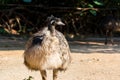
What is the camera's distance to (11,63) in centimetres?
888

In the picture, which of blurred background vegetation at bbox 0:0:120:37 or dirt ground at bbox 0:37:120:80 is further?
blurred background vegetation at bbox 0:0:120:37

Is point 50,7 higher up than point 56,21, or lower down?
lower down

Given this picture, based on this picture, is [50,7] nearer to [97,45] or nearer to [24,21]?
[24,21]

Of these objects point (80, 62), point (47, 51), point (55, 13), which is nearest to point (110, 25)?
point (55, 13)

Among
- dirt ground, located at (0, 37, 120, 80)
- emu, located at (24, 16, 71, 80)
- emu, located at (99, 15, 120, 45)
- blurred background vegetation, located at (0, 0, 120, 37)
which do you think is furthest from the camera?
blurred background vegetation, located at (0, 0, 120, 37)

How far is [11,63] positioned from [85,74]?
1816mm

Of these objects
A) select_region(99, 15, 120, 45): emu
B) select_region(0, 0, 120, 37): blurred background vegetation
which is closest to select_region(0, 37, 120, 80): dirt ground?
select_region(99, 15, 120, 45): emu

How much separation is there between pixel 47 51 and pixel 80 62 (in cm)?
322

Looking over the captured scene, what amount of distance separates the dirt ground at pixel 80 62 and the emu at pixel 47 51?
4.34ft

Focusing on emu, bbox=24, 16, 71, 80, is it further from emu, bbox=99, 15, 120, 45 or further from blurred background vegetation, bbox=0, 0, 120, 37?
blurred background vegetation, bbox=0, 0, 120, 37

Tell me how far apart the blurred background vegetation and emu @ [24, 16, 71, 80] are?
8316 millimetres

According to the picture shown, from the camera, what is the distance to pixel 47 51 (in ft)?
19.2

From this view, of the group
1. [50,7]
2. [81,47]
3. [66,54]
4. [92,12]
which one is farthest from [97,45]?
[66,54]

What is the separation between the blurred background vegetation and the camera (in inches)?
571
